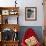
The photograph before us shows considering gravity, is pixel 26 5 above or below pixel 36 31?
above

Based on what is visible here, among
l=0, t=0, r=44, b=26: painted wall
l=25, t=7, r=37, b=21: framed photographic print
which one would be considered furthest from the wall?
l=25, t=7, r=37, b=21: framed photographic print

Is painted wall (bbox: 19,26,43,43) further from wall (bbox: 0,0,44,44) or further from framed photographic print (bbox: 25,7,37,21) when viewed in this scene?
framed photographic print (bbox: 25,7,37,21)

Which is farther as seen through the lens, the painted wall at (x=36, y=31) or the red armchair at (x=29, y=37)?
the painted wall at (x=36, y=31)

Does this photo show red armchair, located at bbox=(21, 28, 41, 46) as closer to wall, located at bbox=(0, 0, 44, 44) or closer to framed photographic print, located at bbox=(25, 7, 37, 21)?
wall, located at bbox=(0, 0, 44, 44)

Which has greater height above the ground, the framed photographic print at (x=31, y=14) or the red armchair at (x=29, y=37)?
the framed photographic print at (x=31, y=14)

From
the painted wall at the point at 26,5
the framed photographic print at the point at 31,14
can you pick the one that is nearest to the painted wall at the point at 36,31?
the painted wall at the point at 26,5

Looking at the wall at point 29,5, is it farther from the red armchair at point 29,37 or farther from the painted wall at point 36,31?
the red armchair at point 29,37

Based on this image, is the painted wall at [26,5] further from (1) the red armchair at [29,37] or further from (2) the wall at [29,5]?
(1) the red armchair at [29,37]

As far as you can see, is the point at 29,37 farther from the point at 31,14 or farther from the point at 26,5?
the point at 26,5

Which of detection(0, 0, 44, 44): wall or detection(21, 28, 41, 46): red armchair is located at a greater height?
detection(0, 0, 44, 44): wall

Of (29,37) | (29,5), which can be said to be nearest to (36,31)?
(29,37)

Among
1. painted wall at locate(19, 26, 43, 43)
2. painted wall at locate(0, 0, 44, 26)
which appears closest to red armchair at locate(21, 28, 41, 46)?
painted wall at locate(19, 26, 43, 43)

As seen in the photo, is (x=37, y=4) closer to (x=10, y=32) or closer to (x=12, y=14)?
(x=12, y=14)

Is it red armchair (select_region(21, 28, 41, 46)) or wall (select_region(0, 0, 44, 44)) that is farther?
wall (select_region(0, 0, 44, 44))
